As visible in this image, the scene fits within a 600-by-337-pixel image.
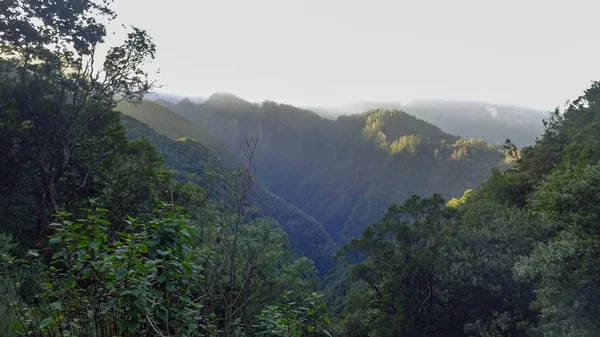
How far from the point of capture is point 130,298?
272cm

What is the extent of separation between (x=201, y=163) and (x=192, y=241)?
6497 cm

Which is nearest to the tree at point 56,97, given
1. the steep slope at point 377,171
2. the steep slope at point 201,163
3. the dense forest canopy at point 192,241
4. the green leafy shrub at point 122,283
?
the dense forest canopy at point 192,241

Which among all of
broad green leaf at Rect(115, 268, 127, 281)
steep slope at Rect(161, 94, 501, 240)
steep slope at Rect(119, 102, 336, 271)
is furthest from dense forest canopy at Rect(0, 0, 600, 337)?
steep slope at Rect(161, 94, 501, 240)

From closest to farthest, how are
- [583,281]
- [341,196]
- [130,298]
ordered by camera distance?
[130,298]
[583,281]
[341,196]

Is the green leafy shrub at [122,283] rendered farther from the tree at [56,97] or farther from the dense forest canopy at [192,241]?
the tree at [56,97]

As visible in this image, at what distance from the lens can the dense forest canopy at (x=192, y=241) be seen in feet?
10.3

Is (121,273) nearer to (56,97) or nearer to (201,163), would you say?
(56,97)

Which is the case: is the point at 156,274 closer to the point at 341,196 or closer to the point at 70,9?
the point at 70,9

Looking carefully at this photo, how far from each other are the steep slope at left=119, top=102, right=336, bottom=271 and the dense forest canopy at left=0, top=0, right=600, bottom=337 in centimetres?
2166

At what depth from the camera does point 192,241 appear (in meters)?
3.27

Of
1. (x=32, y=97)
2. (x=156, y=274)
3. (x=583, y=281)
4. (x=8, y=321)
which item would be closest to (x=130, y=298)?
(x=156, y=274)

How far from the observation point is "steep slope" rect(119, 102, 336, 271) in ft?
202

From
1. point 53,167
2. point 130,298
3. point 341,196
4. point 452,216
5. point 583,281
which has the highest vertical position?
point 130,298

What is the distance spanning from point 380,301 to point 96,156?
16092 mm
